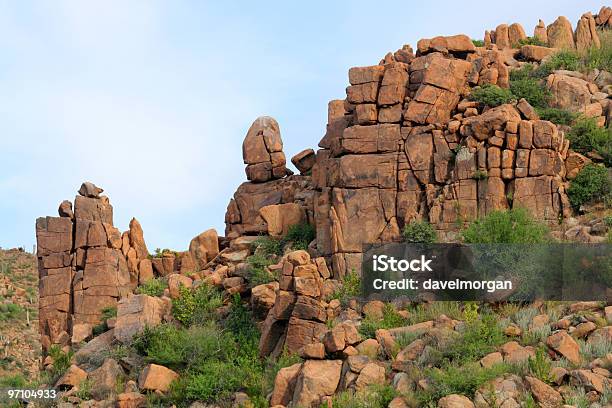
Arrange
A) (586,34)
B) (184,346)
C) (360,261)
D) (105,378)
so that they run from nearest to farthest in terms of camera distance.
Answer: (105,378) < (184,346) < (360,261) < (586,34)

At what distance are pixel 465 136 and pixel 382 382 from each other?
38.0 ft

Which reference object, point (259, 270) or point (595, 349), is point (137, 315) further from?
point (595, 349)

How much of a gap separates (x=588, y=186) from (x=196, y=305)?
13742mm

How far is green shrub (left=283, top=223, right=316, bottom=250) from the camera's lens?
38625mm

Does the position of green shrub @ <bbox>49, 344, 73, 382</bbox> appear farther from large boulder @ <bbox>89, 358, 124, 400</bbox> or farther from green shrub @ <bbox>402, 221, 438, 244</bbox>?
green shrub @ <bbox>402, 221, 438, 244</bbox>

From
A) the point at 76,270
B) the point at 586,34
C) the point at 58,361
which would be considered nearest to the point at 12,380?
the point at 76,270

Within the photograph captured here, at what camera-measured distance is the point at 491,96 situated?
37.9 meters

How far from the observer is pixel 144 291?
39.2 metres

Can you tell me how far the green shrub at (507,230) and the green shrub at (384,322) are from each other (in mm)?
3558

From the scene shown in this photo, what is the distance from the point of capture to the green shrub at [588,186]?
118ft

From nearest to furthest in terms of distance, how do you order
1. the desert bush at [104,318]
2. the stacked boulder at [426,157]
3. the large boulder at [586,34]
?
the stacked boulder at [426,157] → the desert bush at [104,318] → the large boulder at [586,34]

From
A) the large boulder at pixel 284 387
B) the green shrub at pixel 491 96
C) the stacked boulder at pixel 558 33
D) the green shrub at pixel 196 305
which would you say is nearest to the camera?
the large boulder at pixel 284 387

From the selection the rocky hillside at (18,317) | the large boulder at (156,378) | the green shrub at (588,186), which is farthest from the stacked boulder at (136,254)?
the green shrub at (588,186)

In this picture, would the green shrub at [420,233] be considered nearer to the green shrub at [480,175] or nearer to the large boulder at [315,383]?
the green shrub at [480,175]
